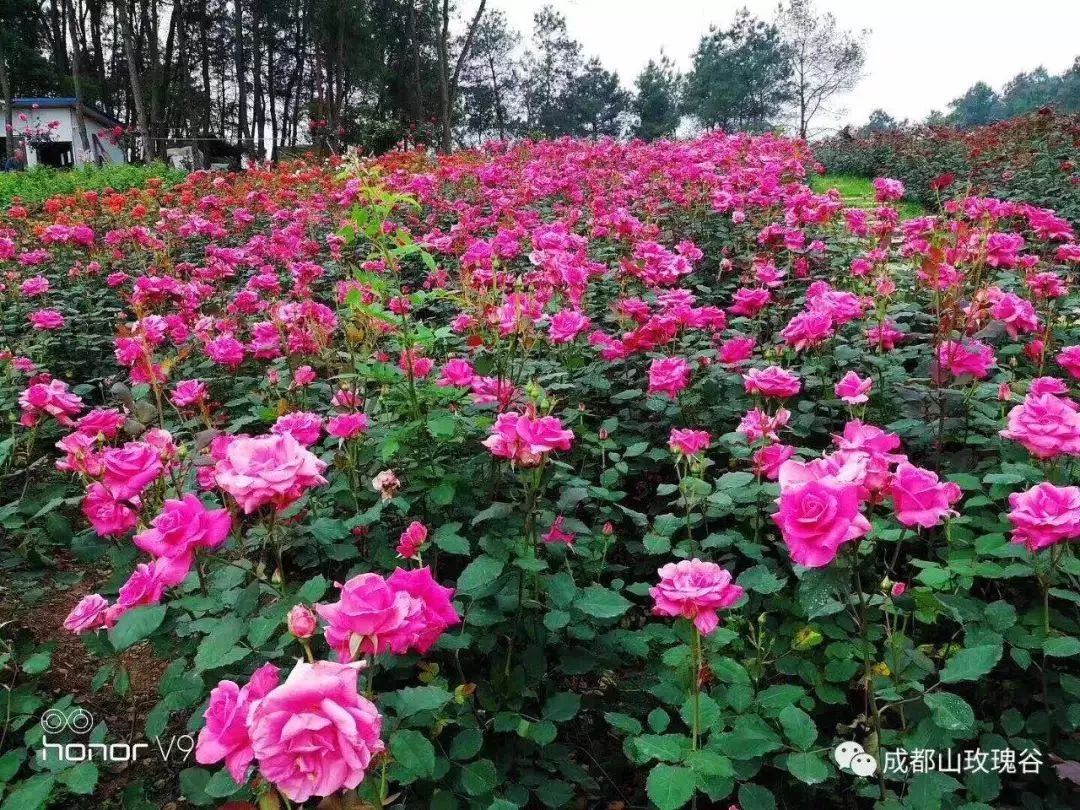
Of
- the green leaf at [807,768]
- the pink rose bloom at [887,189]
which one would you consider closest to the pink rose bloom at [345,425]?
the green leaf at [807,768]

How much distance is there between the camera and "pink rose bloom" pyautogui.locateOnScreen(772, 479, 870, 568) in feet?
3.42

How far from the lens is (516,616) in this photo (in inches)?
65.8

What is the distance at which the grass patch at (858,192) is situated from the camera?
7.88m

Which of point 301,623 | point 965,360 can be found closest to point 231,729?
point 301,623

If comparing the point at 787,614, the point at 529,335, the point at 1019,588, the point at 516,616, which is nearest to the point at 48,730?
the point at 516,616

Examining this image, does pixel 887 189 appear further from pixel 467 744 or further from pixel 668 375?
pixel 467 744

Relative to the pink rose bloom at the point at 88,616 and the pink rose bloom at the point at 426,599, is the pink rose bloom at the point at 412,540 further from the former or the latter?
the pink rose bloom at the point at 88,616

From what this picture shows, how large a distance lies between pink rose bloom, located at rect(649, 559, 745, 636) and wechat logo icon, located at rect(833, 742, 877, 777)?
402mm

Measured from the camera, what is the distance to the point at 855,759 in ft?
4.29

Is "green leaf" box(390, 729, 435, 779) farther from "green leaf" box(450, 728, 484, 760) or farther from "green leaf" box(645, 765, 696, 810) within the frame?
"green leaf" box(645, 765, 696, 810)

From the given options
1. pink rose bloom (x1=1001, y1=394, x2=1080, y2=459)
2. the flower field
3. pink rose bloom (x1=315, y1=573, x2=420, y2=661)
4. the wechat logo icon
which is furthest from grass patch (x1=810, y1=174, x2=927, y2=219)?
pink rose bloom (x1=315, y1=573, x2=420, y2=661)

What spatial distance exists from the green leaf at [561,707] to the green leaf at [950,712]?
2.21 ft

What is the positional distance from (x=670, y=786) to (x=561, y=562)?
80 cm

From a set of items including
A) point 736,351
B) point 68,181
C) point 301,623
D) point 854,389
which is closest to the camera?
point 301,623
